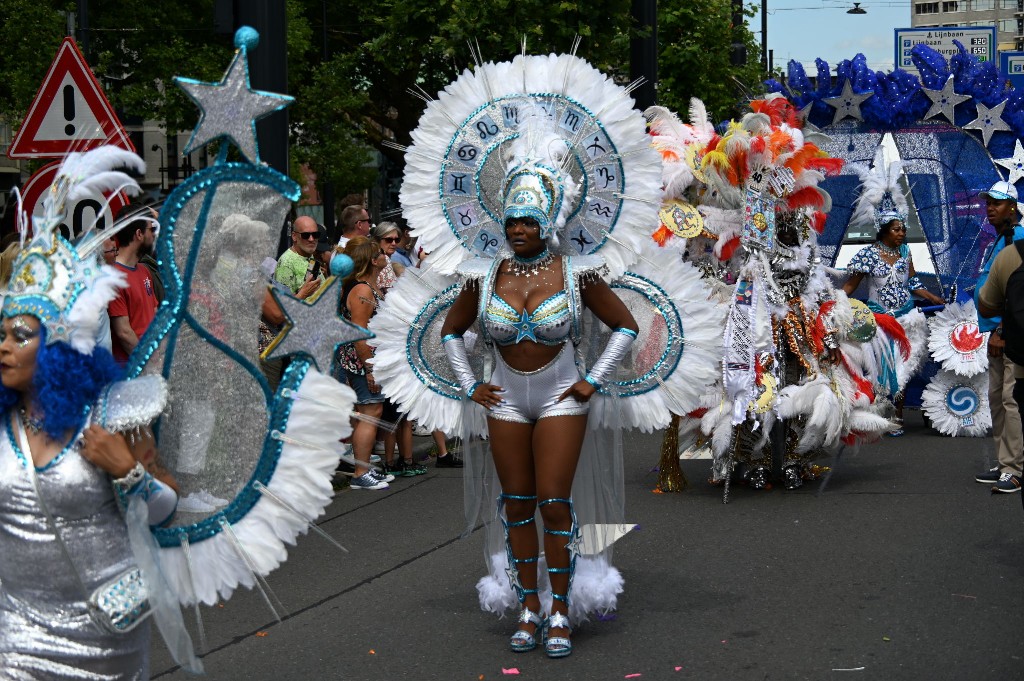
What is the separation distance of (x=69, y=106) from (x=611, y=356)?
11.7 ft

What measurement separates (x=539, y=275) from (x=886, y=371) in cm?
548

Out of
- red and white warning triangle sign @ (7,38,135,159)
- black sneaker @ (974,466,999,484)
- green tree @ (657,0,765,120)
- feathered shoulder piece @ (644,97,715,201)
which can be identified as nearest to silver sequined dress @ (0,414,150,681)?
red and white warning triangle sign @ (7,38,135,159)

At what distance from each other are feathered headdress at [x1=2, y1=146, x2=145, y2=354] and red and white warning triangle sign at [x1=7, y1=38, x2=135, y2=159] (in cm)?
408

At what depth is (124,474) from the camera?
3.51m

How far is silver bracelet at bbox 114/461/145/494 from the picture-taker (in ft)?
11.5

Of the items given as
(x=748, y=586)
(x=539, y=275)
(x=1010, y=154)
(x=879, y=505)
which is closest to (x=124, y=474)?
(x=539, y=275)

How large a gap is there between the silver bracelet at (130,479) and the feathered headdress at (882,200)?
29.2 feet

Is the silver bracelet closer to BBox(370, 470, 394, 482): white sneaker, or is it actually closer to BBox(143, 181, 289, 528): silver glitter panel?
BBox(143, 181, 289, 528): silver glitter panel

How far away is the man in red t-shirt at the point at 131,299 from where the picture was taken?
663 cm

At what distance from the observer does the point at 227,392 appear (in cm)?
384

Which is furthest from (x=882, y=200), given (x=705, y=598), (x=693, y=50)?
(x=693, y=50)

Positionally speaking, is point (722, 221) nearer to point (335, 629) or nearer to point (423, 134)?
point (423, 134)

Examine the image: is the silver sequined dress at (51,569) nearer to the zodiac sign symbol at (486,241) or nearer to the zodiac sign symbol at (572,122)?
the zodiac sign symbol at (486,241)

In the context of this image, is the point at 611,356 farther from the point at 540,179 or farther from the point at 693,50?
the point at 693,50
